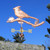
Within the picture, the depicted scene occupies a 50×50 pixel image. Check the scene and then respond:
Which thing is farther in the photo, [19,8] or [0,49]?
[19,8]

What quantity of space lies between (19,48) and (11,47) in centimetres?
91

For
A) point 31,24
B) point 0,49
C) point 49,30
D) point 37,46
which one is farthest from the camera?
point 49,30

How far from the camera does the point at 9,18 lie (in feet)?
100

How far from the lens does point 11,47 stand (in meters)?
18.3

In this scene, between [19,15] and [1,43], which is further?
[19,15]

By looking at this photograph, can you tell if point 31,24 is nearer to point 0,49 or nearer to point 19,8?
point 19,8

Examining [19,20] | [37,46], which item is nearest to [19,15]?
[19,20]

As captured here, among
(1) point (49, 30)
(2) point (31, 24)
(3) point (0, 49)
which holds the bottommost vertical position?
(3) point (0, 49)

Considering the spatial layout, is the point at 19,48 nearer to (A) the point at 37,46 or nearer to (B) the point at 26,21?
(A) the point at 37,46

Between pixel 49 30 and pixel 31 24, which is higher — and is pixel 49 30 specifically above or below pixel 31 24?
above

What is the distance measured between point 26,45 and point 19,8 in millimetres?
13494

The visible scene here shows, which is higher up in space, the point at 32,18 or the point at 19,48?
the point at 32,18

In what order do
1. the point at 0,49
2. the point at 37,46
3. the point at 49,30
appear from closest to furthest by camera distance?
the point at 0,49 → the point at 37,46 → the point at 49,30

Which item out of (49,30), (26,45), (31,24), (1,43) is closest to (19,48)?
(26,45)
